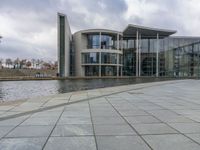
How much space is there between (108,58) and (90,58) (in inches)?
184

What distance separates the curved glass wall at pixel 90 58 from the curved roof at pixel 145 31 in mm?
11178

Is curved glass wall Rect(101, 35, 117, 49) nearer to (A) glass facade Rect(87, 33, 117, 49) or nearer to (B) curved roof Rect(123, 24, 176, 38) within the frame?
(A) glass facade Rect(87, 33, 117, 49)

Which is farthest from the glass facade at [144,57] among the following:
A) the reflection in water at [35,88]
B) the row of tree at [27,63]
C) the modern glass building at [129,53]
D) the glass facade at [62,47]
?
the row of tree at [27,63]

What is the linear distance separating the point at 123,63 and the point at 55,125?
62.6 metres

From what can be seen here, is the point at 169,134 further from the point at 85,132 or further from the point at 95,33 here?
the point at 95,33

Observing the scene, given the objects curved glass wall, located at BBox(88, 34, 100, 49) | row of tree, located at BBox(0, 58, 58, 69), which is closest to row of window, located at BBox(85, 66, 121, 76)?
curved glass wall, located at BBox(88, 34, 100, 49)

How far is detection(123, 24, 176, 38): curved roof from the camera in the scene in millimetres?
60903

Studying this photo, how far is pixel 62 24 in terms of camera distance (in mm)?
54938

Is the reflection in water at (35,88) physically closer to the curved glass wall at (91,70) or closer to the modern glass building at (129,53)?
the modern glass building at (129,53)

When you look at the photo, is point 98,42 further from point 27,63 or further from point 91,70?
point 27,63

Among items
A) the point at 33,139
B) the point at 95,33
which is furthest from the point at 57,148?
the point at 95,33

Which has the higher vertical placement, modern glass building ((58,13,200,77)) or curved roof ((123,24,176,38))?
curved roof ((123,24,176,38))

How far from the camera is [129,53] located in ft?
225

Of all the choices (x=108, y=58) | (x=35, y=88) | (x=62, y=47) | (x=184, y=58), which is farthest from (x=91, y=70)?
(x=35, y=88)
